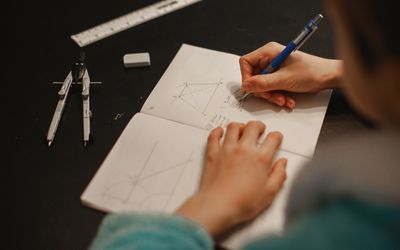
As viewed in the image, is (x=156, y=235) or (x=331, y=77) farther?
(x=331, y=77)

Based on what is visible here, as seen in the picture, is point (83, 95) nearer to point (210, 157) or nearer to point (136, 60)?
point (136, 60)

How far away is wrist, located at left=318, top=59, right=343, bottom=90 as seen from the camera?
86cm

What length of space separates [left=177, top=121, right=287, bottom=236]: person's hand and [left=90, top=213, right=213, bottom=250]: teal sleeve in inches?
1.3

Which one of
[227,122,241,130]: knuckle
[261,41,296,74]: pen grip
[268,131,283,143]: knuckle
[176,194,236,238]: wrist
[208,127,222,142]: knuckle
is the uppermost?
[261,41,296,74]: pen grip

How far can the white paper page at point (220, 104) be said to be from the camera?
817mm

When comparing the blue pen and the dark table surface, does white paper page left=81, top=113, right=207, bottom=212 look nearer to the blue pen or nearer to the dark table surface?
the dark table surface

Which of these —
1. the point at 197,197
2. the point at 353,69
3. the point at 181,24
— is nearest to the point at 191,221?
the point at 197,197

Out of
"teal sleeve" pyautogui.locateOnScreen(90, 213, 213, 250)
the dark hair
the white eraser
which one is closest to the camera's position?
the dark hair

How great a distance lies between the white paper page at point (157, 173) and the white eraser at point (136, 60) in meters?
0.19

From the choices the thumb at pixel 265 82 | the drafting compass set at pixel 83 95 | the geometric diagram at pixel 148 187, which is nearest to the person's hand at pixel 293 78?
the thumb at pixel 265 82

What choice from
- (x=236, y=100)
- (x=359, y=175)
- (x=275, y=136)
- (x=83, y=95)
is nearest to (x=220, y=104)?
(x=236, y=100)

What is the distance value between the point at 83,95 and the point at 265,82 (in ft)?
1.27

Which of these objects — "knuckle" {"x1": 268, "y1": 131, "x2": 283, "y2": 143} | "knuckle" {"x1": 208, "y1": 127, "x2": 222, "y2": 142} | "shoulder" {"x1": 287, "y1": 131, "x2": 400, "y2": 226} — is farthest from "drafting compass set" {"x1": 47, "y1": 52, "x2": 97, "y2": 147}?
"shoulder" {"x1": 287, "y1": 131, "x2": 400, "y2": 226}

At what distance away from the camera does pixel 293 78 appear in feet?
2.78
